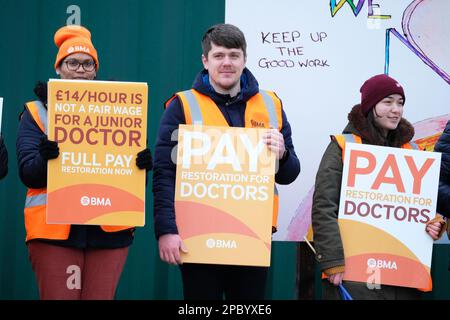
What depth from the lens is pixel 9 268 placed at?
4.81 m

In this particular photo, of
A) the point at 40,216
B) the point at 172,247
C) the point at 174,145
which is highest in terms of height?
the point at 174,145

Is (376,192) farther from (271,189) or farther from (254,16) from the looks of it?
(254,16)

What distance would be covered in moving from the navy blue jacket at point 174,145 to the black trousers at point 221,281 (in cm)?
23

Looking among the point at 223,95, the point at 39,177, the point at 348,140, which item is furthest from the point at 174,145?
the point at 348,140

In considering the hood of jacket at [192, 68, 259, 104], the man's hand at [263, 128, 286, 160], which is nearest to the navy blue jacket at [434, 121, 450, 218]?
the man's hand at [263, 128, 286, 160]

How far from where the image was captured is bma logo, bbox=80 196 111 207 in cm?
338

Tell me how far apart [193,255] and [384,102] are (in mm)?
1256

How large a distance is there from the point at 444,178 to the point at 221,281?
136cm

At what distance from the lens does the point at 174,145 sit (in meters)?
3.44

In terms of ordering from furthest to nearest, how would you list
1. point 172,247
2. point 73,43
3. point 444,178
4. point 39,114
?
point 444,178
point 73,43
point 39,114
point 172,247

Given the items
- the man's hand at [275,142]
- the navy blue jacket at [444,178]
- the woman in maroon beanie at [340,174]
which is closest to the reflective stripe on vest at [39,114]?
the man's hand at [275,142]

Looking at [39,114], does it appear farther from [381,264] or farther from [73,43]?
[381,264]

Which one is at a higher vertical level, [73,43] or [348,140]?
[73,43]
